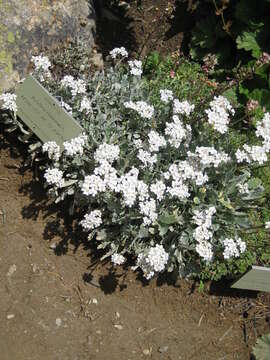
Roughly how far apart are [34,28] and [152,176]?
1.75 meters

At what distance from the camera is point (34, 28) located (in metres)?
3.49

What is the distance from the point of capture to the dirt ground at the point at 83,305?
281 cm

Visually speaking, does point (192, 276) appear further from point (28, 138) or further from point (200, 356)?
point (28, 138)

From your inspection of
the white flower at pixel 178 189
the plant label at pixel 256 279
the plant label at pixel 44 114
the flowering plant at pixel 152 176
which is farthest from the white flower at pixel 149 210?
the plant label at pixel 256 279

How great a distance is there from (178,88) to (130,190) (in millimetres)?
1634

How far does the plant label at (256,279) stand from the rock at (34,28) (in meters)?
2.41

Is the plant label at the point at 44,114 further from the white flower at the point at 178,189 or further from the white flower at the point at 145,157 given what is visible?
the white flower at the point at 178,189

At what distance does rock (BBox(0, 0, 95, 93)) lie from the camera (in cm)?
331

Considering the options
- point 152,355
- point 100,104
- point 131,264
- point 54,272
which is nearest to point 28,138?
point 100,104

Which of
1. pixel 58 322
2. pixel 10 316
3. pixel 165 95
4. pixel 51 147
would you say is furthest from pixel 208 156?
pixel 10 316

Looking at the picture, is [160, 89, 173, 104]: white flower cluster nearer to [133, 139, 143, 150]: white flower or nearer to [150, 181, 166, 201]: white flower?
[133, 139, 143, 150]: white flower

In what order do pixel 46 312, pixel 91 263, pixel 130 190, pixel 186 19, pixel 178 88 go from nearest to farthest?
pixel 130 190
pixel 46 312
pixel 91 263
pixel 178 88
pixel 186 19

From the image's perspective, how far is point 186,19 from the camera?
14.6ft

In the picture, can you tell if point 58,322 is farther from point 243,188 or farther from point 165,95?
point 165,95
